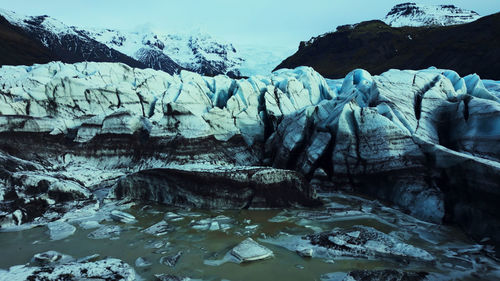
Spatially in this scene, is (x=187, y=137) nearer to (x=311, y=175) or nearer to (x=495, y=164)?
(x=311, y=175)

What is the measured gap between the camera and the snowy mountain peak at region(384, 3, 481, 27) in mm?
77000

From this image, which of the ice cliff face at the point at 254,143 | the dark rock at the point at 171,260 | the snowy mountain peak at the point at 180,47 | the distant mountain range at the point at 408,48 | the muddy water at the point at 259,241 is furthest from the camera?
the snowy mountain peak at the point at 180,47

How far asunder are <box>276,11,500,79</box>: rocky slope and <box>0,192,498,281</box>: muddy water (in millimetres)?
26679

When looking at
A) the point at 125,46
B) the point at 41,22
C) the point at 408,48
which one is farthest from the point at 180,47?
the point at 408,48

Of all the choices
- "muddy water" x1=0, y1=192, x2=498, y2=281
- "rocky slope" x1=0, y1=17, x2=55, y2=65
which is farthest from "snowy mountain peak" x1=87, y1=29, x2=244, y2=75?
"muddy water" x1=0, y1=192, x2=498, y2=281

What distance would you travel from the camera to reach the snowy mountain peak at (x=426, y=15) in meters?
77.0

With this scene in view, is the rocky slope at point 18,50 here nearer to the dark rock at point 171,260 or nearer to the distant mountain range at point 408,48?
the distant mountain range at point 408,48

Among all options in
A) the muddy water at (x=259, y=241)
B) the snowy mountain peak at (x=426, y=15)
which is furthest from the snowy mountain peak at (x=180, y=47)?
the muddy water at (x=259, y=241)

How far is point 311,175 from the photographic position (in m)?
8.64

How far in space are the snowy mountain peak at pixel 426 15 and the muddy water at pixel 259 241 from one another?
83.6 meters

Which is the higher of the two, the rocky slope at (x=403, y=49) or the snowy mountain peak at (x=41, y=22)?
the snowy mountain peak at (x=41, y=22)

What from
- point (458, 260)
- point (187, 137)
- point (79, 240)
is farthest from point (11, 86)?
point (458, 260)

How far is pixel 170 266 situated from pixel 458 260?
4.03 metres

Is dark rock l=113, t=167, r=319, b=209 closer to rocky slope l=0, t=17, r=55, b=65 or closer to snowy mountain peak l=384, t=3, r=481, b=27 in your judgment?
rocky slope l=0, t=17, r=55, b=65
